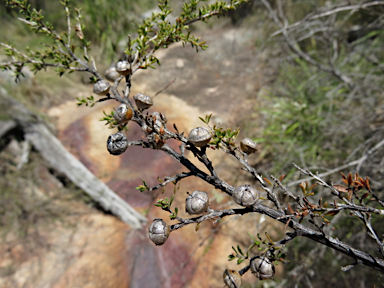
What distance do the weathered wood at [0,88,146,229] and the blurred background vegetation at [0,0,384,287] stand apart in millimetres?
1946

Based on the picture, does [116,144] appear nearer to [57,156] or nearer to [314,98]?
[57,156]

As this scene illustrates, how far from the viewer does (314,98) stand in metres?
4.69

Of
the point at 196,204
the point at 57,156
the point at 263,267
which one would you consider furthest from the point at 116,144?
the point at 57,156

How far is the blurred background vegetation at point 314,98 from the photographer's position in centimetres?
306

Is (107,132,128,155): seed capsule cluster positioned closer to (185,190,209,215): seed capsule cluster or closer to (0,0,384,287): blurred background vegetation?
(185,190,209,215): seed capsule cluster

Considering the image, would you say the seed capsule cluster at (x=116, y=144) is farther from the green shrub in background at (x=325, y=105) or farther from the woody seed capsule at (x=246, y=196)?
the green shrub in background at (x=325, y=105)

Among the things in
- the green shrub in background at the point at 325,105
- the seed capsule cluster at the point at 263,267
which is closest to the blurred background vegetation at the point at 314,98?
the green shrub in background at the point at 325,105

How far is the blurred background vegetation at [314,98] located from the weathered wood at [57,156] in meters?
1.95

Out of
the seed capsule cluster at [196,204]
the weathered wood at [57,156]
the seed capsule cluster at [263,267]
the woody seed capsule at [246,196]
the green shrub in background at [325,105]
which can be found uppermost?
the green shrub in background at [325,105]

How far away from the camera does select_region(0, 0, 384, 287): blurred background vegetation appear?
3064 millimetres

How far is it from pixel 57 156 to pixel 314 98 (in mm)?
4530

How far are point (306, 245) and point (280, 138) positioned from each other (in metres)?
1.75

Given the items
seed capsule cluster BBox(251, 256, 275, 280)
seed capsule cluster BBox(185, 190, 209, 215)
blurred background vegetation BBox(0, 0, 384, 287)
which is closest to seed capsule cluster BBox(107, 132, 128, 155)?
seed capsule cluster BBox(185, 190, 209, 215)

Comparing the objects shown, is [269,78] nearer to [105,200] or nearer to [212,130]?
[105,200]
